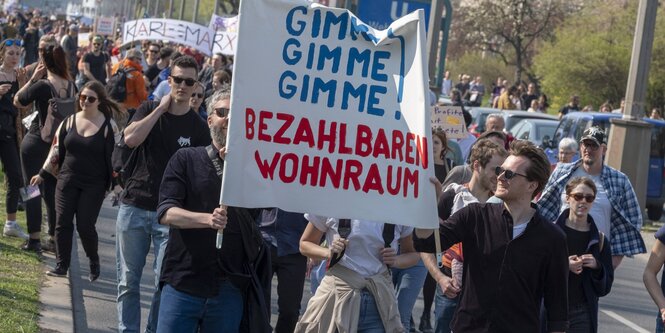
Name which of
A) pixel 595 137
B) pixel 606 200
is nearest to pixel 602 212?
pixel 606 200

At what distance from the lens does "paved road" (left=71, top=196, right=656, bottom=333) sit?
951cm

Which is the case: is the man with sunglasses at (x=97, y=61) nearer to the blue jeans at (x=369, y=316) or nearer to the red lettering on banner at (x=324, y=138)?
the blue jeans at (x=369, y=316)

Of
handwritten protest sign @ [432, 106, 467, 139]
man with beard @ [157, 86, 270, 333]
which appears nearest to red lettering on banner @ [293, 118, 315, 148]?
man with beard @ [157, 86, 270, 333]

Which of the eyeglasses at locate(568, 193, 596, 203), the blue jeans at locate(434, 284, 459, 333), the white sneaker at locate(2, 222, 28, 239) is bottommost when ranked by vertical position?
the white sneaker at locate(2, 222, 28, 239)

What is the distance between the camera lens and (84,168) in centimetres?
1006

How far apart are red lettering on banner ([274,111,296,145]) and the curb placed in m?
3.20

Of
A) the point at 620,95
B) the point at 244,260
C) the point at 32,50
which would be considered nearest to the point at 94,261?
the point at 244,260

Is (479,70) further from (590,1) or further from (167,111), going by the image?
(167,111)

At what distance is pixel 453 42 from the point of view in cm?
6925

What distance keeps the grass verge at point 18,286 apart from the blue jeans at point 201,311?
232 centimetres

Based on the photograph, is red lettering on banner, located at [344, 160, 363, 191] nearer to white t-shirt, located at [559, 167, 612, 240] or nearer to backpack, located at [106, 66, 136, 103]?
white t-shirt, located at [559, 167, 612, 240]

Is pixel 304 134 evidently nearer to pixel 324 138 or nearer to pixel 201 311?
pixel 324 138

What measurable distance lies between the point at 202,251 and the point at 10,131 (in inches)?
261

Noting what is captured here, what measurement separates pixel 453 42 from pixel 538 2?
30.0 ft
